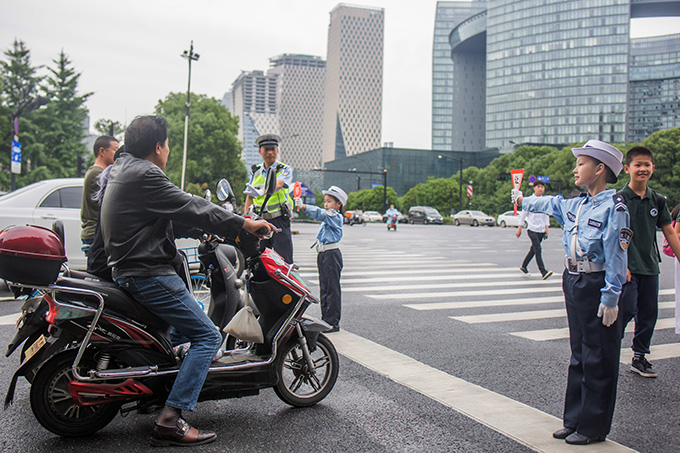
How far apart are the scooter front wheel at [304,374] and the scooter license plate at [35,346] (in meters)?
1.41

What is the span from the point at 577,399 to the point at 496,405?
0.64 metres

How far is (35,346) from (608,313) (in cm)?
324

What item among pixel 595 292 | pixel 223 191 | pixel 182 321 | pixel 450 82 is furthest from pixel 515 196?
pixel 450 82

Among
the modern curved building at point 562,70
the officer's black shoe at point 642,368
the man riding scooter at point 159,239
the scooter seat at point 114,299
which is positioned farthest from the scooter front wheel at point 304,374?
the modern curved building at point 562,70

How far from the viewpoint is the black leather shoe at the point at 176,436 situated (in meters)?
3.13

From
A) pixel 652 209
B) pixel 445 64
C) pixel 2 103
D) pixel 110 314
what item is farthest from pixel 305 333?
pixel 445 64

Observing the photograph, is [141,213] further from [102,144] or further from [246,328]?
[102,144]

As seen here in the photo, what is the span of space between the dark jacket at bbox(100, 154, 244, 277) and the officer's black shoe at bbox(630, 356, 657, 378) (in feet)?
12.8

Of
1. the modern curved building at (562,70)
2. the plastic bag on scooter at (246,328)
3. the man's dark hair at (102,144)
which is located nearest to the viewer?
the plastic bag on scooter at (246,328)

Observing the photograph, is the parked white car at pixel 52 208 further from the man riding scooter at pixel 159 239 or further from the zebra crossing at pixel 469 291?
the man riding scooter at pixel 159 239

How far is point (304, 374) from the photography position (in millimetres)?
3811

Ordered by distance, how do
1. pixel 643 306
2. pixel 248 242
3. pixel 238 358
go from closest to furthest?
pixel 248 242
pixel 238 358
pixel 643 306

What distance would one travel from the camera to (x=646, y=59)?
157 meters

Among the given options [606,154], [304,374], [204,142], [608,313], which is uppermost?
[204,142]
